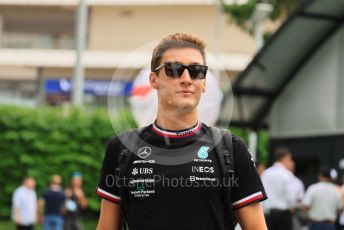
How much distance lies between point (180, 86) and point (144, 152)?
1.21 ft

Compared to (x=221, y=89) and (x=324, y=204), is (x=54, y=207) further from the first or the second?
(x=221, y=89)

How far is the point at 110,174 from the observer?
4047mm

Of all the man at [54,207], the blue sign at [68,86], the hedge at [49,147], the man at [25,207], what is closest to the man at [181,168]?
the man at [54,207]

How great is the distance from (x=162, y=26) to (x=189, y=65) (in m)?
43.3

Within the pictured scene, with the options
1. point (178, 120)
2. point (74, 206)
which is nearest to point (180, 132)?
point (178, 120)

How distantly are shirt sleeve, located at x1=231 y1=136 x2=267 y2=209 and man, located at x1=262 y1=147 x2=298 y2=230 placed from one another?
9737mm

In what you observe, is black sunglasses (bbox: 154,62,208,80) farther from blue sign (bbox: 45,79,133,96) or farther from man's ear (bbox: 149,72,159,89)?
blue sign (bbox: 45,79,133,96)

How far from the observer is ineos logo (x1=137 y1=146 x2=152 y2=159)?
394cm

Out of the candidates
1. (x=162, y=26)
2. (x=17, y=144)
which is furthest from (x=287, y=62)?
(x=162, y=26)

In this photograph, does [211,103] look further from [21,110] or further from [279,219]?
[21,110]

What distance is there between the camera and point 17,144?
25641 mm

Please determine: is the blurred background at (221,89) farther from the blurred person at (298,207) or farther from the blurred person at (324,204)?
the blurred person at (324,204)

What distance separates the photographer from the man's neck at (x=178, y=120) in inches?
153

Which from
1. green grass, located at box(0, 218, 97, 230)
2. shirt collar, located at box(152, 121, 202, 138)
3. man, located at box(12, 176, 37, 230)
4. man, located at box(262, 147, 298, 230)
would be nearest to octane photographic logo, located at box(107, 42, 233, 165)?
shirt collar, located at box(152, 121, 202, 138)
